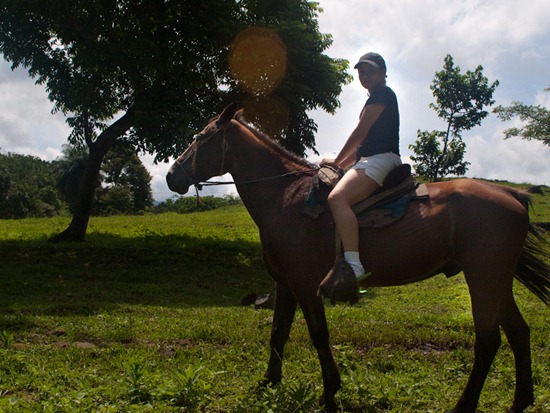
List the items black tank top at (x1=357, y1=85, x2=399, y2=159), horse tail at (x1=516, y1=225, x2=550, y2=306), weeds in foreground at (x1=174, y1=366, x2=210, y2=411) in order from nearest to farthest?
weeds in foreground at (x1=174, y1=366, x2=210, y2=411) < black tank top at (x1=357, y1=85, x2=399, y2=159) < horse tail at (x1=516, y1=225, x2=550, y2=306)

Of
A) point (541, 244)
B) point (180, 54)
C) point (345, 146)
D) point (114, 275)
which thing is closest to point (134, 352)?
point (345, 146)

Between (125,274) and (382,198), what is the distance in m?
12.0

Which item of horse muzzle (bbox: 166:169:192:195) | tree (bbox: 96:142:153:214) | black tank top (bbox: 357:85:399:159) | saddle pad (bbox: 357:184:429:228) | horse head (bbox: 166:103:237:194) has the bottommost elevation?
saddle pad (bbox: 357:184:429:228)

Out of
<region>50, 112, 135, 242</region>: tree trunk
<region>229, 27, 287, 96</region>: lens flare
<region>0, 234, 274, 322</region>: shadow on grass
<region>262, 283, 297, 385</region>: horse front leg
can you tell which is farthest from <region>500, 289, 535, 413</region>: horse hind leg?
<region>50, 112, 135, 242</region>: tree trunk

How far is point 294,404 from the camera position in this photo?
16.5ft

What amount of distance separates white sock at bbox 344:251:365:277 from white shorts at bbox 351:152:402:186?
0.83 meters

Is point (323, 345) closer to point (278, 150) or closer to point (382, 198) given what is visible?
point (382, 198)

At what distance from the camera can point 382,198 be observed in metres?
5.26

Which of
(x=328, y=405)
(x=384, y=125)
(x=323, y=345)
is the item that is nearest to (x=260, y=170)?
(x=384, y=125)

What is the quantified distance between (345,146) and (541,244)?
2469mm

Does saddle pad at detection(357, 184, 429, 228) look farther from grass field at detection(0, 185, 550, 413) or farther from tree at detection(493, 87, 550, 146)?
tree at detection(493, 87, 550, 146)

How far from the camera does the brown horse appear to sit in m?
4.89

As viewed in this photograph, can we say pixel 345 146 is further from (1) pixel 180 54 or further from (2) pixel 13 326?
(1) pixel 180 54

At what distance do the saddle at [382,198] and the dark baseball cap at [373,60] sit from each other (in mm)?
1118
